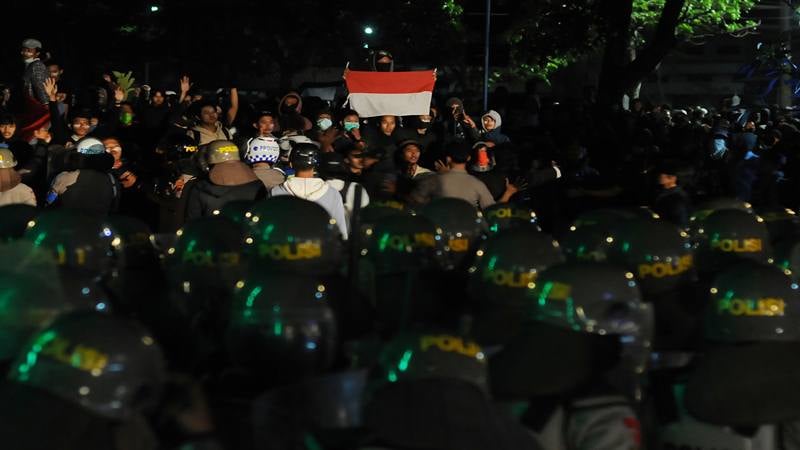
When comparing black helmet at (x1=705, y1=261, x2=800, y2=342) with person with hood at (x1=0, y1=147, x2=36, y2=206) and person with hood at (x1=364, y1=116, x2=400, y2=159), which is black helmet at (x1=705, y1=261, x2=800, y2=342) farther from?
person with hood at (x1=364, y1=116, x2=400, y2=159)

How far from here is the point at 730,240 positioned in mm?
8086

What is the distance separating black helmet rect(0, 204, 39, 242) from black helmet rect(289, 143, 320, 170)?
269cm

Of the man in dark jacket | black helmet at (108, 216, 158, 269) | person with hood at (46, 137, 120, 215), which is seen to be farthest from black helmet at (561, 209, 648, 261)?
person with hood at (46, 137, 120, 215)

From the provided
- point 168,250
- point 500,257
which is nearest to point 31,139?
A: point 168,250

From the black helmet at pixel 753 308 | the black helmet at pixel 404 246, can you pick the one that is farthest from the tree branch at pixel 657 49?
the black helmet at pixel 753 308

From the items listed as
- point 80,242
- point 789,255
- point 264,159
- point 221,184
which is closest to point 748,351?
Answer: point 789,255

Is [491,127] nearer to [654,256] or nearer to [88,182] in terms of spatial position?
[88,182]

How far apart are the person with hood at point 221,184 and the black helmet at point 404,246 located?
Answer: 2.79 metres

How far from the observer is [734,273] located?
20.7 feet

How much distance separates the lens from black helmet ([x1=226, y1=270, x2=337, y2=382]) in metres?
5.54

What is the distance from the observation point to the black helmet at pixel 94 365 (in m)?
4.39

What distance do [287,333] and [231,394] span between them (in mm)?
411

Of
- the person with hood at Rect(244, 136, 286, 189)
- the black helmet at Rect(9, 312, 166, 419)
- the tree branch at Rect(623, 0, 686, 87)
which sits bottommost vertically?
the tree branch at Rect(623, 0, 686, 87)

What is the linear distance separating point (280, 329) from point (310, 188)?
15.0 feet
